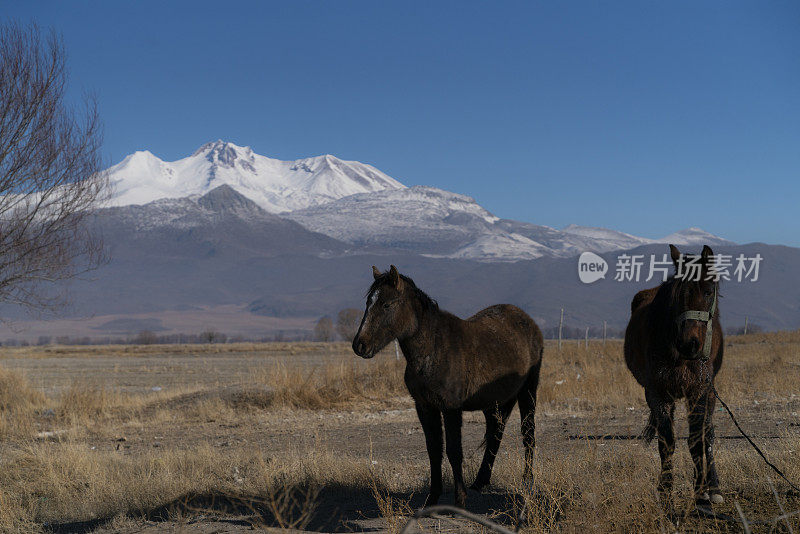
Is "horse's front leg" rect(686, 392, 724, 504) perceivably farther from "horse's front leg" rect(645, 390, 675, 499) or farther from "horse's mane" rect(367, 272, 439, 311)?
"horse's mane" rect(367, 272, 439, 311)

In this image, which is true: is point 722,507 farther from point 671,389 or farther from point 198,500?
point 198,500

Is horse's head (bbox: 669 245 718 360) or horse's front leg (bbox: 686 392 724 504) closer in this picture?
horse's head (bbox: 669 245 718 360)

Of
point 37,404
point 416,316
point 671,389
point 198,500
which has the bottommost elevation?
point 37,404

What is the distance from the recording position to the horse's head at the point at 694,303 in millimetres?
5301

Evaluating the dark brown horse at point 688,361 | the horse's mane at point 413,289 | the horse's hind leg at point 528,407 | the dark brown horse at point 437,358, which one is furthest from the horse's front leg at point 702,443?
the horse's mane at point 413,289

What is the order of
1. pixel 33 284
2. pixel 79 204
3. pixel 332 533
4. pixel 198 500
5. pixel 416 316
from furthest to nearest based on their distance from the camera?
pixel 33 284 → pixel 79 204 → pixel 198 500 → pixel 416 316 → pixel 332 533

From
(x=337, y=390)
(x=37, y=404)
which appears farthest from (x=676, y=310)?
(x=37, y=404)

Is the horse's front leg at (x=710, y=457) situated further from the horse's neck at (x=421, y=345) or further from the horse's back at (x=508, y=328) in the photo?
the horse's neck at (x=421, y=345)

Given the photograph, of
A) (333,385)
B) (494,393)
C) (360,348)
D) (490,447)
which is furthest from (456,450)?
(333,385)

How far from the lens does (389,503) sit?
17.6ft

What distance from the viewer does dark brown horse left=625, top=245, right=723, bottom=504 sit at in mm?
5371

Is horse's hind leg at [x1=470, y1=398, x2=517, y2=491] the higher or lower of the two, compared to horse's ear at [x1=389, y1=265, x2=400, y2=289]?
lower

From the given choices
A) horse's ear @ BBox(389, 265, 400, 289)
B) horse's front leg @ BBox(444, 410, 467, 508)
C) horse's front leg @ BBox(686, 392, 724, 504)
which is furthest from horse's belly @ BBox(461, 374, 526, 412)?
horse's front leg @ BBox(686, 392, 724, 504)

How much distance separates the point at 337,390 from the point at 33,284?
7832mm
